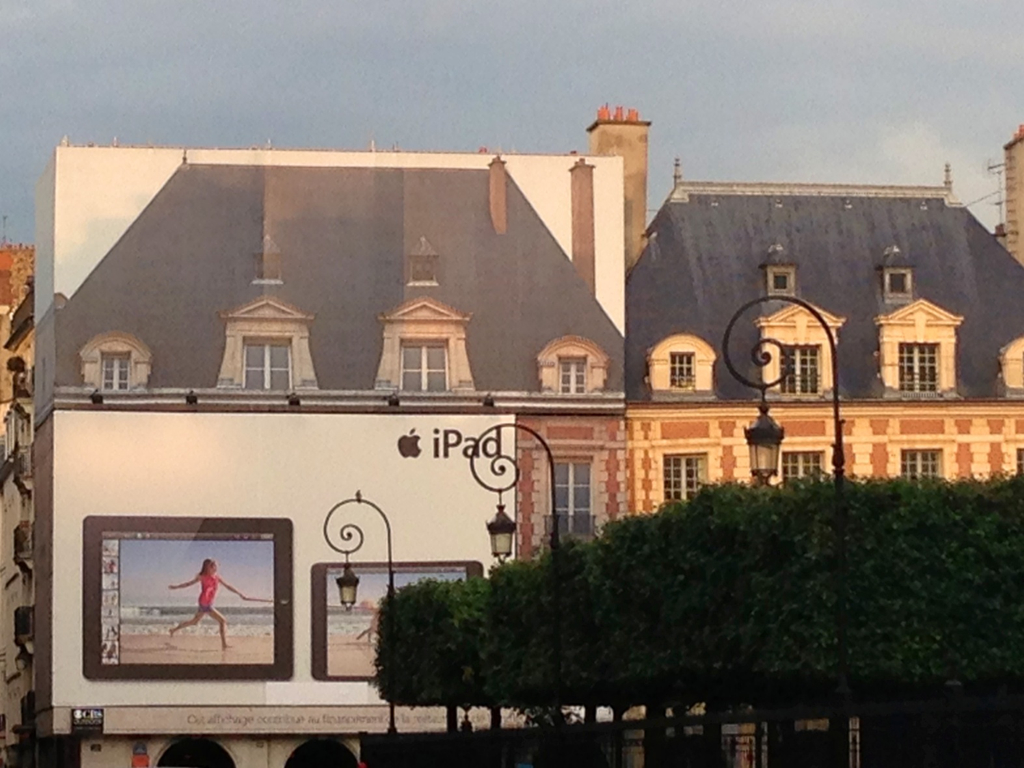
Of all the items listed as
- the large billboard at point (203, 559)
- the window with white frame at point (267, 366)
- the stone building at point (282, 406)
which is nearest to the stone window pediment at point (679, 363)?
the stone building at point (282, 406)

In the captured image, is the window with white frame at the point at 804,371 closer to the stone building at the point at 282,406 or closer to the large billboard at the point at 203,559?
the stone building at the point at 282,406

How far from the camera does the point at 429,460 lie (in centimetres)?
6894

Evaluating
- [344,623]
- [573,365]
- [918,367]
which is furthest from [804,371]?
[344,623]

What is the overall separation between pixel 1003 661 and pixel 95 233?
1438 inches

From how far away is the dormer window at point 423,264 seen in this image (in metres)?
70.2

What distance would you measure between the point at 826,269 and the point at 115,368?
57.3ft

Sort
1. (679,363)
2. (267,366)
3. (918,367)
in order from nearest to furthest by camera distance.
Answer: (679,363), (918,367), (267,366)

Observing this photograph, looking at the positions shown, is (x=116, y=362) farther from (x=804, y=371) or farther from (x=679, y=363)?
(x=804, y=371)

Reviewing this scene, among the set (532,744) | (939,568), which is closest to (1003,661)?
(939,568)

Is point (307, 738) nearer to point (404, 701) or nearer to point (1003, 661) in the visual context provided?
point (404, 701)

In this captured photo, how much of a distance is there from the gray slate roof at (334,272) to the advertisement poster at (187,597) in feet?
12.3

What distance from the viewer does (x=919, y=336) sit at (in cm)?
6894

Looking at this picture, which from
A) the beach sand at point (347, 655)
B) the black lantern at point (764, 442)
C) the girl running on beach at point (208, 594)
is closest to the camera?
the black lantern at point (764, 442)

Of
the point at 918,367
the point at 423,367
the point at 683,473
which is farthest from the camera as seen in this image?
the point at 423,367
